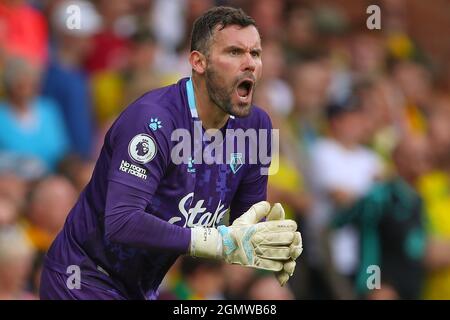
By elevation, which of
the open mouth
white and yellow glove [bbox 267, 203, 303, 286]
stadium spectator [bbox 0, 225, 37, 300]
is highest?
the open mouth

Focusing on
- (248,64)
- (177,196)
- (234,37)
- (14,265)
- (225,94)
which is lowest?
(14,265)

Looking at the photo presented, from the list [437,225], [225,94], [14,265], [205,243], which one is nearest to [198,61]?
[225,94]

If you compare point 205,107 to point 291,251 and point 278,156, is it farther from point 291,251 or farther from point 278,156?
point 278,156

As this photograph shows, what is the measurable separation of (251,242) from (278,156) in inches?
152

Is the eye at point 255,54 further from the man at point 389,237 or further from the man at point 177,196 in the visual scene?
the man at point 389,237

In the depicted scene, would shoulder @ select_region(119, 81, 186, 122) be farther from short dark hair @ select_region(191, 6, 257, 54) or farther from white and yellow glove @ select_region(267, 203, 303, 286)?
white and yellow glove @ select_region(267, 203, 303, 286)

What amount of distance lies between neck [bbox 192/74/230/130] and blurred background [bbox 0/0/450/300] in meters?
2.24

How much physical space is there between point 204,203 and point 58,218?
2674 mm

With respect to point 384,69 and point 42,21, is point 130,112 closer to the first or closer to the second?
point 42,21

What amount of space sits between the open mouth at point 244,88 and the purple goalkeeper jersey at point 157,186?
258 mm

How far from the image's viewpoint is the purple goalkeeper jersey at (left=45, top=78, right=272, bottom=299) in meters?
5.32

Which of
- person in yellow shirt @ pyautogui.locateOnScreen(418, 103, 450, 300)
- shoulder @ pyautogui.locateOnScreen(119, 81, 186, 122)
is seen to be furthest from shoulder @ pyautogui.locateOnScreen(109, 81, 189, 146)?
person in yellow shirt @ pyautogui.locateOnScreen(418, 103, 450, 300)

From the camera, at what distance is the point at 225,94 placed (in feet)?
18.1

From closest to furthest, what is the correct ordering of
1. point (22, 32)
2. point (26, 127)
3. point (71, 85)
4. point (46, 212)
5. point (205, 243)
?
point (205, 243) → point (46, 212) → point (26, 127) → point (71, 85) → point (22, 32)
